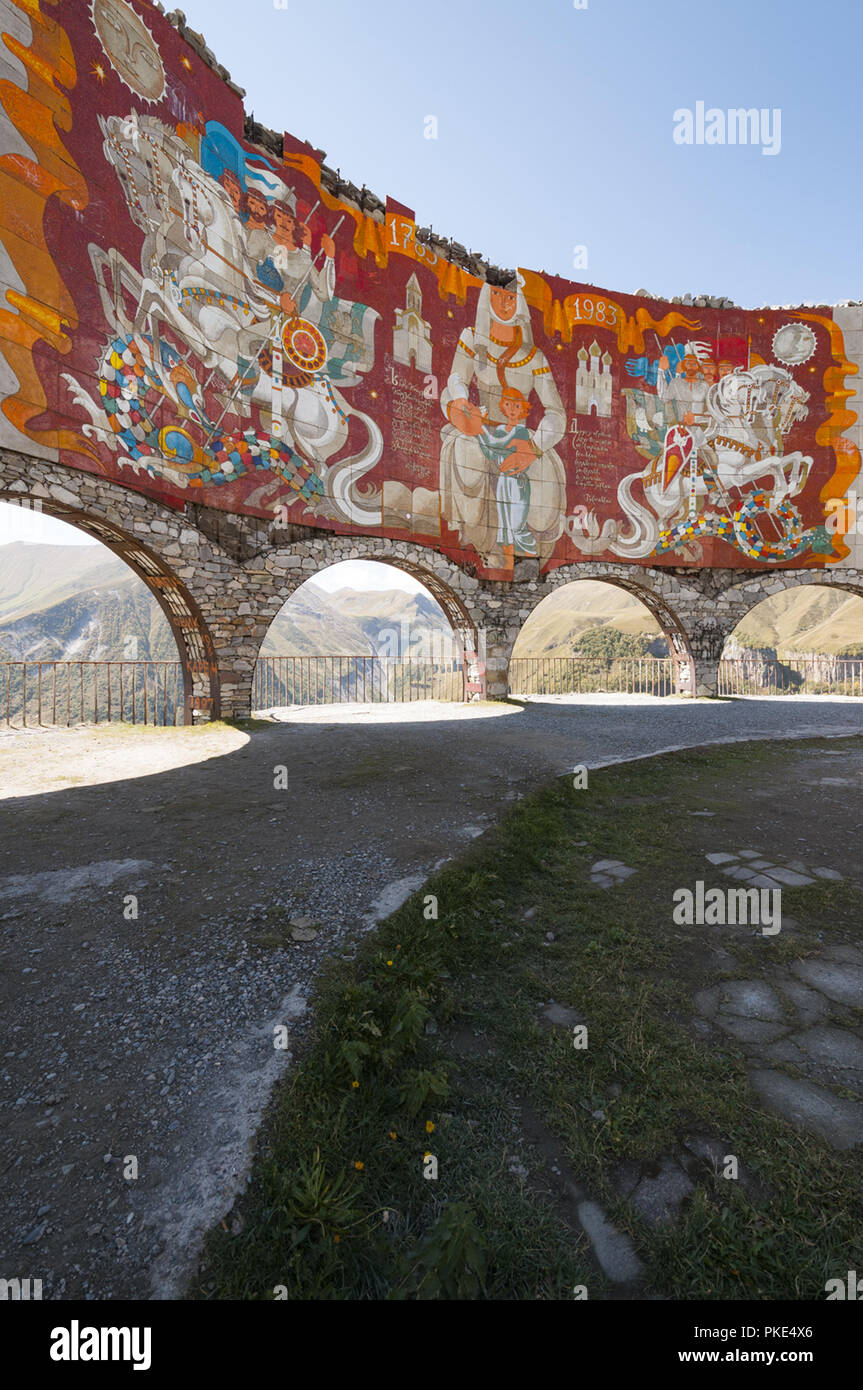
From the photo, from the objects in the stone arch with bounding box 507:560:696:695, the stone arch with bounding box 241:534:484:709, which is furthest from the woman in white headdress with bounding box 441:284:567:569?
the stone arch with bounding box 241:534:484:709

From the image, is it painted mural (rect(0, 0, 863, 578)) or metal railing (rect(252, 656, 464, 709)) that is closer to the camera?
painted mural (rect(0, 0, 863, 578))

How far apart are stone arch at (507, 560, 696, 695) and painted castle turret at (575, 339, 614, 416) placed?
4534 mm

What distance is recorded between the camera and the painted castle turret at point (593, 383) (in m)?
16.3

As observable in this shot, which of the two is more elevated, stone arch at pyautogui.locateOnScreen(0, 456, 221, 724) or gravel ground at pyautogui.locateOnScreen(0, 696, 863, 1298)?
stone arch at pyautogui.locateOnScreen(0, 456, 221, 724)

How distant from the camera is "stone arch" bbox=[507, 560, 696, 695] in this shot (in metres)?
16.6

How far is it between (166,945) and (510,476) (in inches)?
598

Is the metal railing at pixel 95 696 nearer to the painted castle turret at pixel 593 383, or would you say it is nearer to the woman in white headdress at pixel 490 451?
the woman in white headdress at pixel 490 451

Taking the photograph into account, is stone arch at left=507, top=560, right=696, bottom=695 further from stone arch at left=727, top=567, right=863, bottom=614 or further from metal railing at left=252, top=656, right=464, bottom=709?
metal railing at left=252, top=656, right=464, bottom=709

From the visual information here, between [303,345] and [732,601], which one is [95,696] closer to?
[303,345]

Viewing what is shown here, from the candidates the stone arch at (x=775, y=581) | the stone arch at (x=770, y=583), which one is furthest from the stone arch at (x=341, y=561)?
the stone arch at (x=775, y=581)

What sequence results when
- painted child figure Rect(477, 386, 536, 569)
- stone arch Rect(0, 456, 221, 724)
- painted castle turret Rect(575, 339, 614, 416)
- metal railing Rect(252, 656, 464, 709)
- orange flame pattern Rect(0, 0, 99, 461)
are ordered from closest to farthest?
orange flame pattern Rect(0, 0, 99, 461)
stone arch Rect(0, 456, 221, 724)
metal railing Rect(252, 656, 464, 709)
painted child figure Rect(477, 386, 536, 569)
painted castle turret Rect(575, 339, 614, 416)

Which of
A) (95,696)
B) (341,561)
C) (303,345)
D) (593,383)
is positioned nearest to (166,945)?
(95,696)

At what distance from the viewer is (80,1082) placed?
2.06 m

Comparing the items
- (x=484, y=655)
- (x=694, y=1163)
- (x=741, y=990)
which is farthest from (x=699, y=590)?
(x=694, y=1163)
